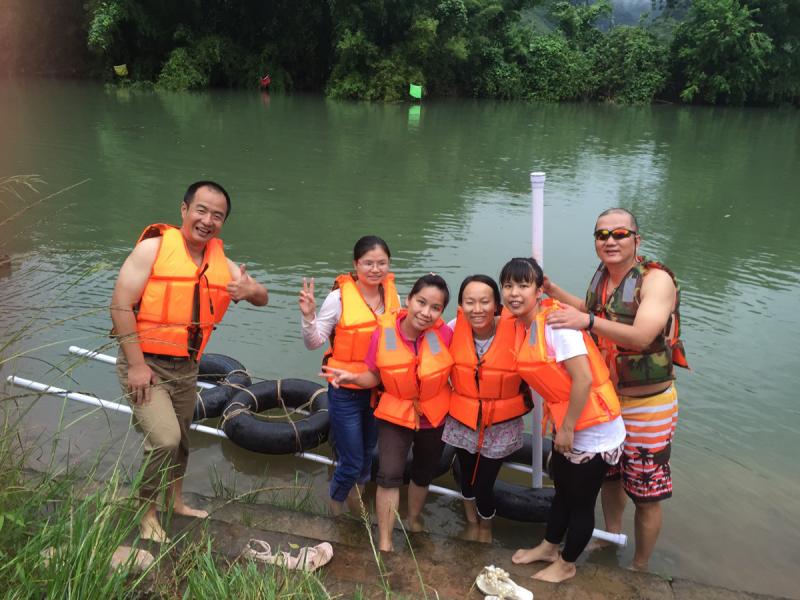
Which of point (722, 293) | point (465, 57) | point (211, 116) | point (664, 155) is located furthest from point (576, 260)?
point (465, 57)

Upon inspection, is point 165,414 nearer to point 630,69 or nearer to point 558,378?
point 558,378

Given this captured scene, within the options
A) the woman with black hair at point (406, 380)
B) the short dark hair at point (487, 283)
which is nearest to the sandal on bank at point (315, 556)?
the woman with black hair at point (406, 380)

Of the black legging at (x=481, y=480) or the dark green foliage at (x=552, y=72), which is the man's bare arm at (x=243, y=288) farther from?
the dark green foliage at (x=552, y=72)

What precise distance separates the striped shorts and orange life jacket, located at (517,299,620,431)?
0.20 m

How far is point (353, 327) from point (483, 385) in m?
0.70

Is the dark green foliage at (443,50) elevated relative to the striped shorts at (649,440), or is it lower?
elevated

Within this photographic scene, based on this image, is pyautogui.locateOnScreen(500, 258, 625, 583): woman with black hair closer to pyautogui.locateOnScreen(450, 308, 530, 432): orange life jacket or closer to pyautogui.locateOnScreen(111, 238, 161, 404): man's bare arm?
pyautogui.locateOnScreen(450, 308, 530, 432): orange life jacket

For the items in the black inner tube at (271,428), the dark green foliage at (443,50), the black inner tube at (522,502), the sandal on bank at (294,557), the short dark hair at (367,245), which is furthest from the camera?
the dark green foliage at (443,50)

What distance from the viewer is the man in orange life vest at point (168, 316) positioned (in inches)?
112

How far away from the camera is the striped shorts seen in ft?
9.42

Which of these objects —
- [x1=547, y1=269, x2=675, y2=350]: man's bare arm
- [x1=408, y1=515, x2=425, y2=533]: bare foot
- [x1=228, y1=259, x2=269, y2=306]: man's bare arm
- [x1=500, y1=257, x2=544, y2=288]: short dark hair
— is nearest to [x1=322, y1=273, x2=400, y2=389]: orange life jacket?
[x1=228, y1=259, x2=269, y2=306]: man's bare arm

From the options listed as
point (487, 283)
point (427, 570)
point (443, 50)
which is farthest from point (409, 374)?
point (443, 50)

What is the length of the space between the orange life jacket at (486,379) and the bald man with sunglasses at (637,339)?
15.9 inches

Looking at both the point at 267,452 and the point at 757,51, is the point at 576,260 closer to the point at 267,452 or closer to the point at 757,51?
the point at 267,452
